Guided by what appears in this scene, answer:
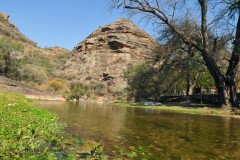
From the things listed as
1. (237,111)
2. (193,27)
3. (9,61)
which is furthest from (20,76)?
(237,111)

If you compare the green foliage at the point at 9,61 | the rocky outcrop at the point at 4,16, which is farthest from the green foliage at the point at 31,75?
the rocky outcrop at the point at 4,16

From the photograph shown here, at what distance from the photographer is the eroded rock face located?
111938 millimetres

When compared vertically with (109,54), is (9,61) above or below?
below

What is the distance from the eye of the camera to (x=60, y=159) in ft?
17.8

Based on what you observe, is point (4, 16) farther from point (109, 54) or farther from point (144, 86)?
point (144, 86)

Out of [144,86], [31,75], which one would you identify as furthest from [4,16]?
[144,86]

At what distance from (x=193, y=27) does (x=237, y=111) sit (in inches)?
476

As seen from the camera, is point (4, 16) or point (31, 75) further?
point (4, 16)

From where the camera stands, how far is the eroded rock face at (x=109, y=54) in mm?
111938

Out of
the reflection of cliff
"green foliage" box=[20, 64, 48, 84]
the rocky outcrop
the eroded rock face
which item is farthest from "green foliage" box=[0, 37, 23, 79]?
the rocky outcrop

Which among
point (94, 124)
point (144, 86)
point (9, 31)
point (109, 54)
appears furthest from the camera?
point (9, 31)

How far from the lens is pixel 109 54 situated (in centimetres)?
12725

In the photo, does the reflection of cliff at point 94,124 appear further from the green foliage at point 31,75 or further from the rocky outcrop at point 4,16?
the rocky outcrop at point 4,16

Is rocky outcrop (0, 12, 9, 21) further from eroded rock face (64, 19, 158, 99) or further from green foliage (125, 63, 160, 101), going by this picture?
green foliage (125, 63, 160, 101)
